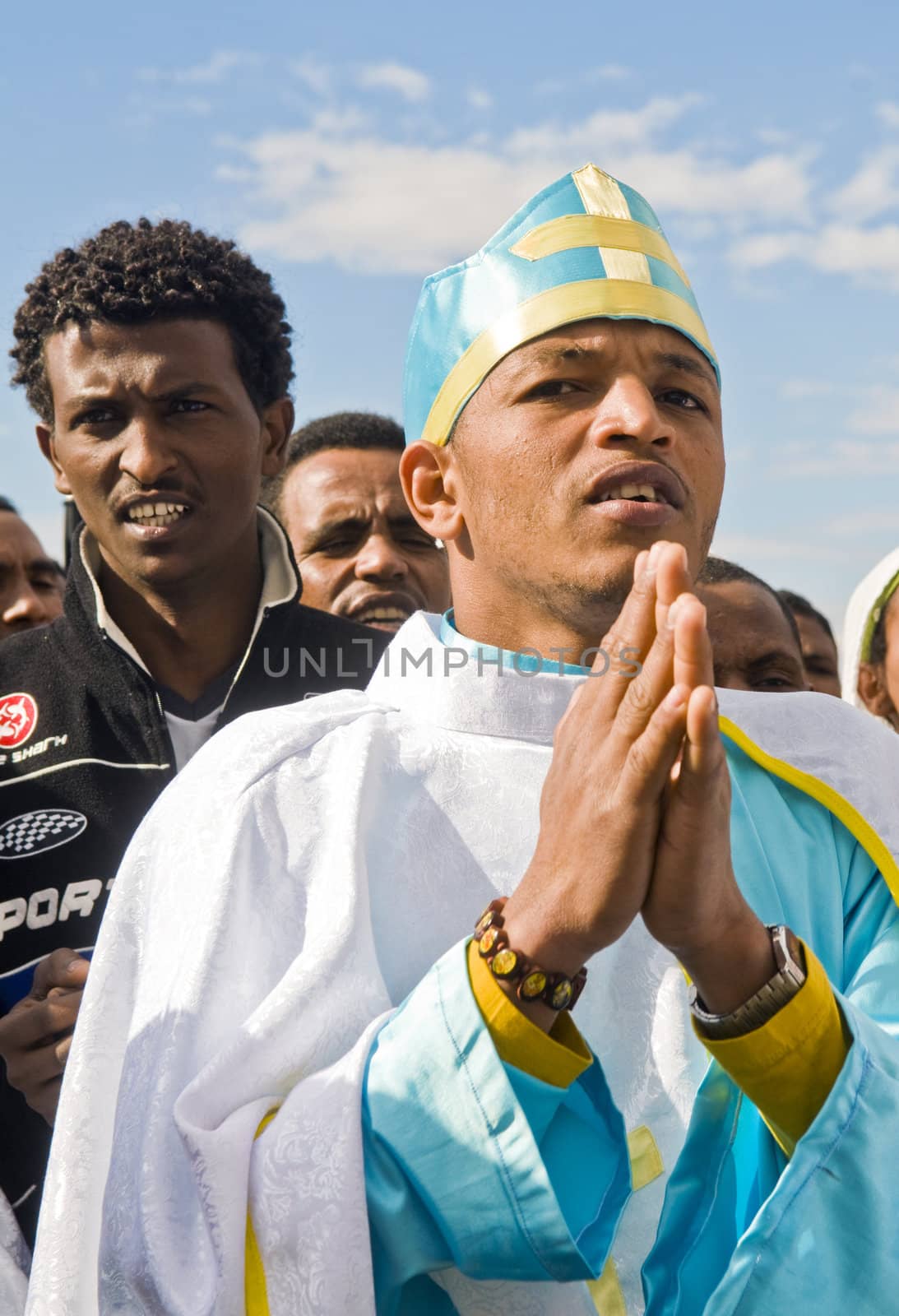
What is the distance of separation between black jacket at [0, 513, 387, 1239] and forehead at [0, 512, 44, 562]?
1.90 meters

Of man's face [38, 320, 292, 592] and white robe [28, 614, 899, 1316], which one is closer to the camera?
white robe [28, 614, 899, 1316]

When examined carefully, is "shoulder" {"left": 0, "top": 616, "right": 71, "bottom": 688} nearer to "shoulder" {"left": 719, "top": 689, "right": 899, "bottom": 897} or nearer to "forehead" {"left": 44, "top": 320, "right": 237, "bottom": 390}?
"forehead" {"left": 44, "top": 320, "right": 237, "bottom": 390}

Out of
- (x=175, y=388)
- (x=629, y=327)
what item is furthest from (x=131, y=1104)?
(x=175, y=388)

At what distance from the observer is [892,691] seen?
18.5ft


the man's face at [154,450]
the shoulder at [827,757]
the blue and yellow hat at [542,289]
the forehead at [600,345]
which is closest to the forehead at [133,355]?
the man's face at [154,450]

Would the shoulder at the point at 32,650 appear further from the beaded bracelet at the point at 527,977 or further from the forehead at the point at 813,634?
the forehead at the point at 813,634

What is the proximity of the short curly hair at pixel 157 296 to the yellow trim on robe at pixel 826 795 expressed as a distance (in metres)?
2.04

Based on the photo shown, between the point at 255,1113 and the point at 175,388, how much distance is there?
2.25 m

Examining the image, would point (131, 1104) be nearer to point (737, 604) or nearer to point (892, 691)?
point (737, 604)

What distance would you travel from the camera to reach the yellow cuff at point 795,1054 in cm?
214

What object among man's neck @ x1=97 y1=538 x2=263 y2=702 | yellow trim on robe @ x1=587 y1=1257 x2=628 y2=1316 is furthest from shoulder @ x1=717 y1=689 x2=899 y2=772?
man's neck @ x1=97 y1=538 x2=263 y2=702

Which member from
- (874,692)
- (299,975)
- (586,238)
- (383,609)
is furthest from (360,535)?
(299,975)

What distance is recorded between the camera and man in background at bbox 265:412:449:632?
5.50 metres

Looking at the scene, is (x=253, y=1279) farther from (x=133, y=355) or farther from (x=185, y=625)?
(x=133, y=355)
